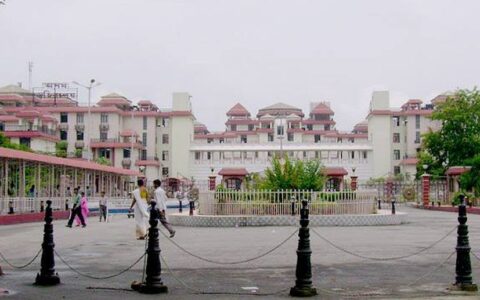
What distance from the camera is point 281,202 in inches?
1136

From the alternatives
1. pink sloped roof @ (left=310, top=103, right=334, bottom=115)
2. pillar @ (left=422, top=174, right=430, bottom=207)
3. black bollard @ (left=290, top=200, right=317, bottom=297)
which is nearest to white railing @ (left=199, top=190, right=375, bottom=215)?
black bollard @ (left=290, top=200, right=317, bottom=297)

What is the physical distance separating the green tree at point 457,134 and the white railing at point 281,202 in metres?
34.5

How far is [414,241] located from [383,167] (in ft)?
236

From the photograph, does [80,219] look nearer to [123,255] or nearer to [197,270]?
[123,255]

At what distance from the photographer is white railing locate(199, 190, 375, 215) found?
28.5 m

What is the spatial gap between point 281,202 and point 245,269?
16.7 metres

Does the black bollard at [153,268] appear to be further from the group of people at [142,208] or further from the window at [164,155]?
the window at [164,155]

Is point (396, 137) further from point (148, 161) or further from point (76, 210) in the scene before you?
point (76, 210)

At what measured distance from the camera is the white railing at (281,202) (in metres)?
28.5

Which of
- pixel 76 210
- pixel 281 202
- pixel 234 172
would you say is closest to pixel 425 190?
pixel 234 172

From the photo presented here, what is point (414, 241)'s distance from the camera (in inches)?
739

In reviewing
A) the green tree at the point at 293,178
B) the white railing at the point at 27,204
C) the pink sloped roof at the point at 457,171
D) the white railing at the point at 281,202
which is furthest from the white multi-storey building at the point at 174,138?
the white railing at the point at 281,202

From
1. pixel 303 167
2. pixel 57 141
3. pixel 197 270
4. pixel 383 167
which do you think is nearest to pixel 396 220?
pixel 303 167

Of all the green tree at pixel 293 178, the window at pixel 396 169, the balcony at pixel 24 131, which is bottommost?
the green tree at pixel 293 178
